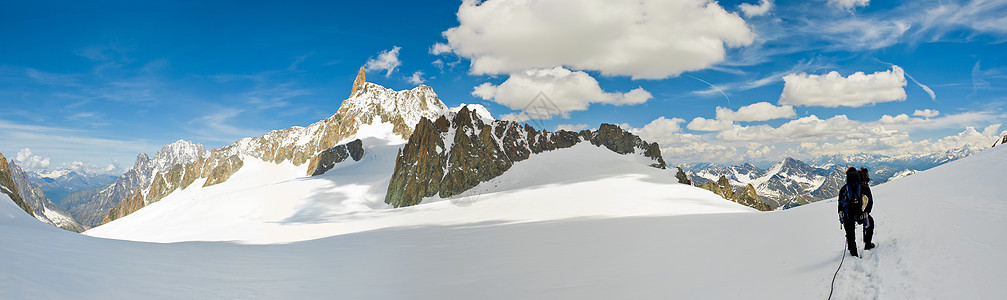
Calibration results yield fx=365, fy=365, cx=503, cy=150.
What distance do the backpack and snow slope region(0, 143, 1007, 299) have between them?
942 mm

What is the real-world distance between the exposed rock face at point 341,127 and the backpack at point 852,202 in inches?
5759

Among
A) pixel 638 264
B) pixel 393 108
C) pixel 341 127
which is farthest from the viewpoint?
pixel 341 127

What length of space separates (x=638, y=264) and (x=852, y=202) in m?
5.53

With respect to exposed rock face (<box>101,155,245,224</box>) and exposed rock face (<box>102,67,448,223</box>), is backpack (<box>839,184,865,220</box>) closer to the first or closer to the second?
exposed rock face (<box>102,67,448,223</box>)

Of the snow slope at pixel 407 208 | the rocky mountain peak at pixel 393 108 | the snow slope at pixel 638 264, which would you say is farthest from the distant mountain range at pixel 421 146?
the snow slope at pixel 638 264

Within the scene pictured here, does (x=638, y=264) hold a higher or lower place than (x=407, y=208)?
lower

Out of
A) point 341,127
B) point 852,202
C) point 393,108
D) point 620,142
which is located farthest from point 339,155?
point 852,202

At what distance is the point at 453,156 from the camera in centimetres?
7806

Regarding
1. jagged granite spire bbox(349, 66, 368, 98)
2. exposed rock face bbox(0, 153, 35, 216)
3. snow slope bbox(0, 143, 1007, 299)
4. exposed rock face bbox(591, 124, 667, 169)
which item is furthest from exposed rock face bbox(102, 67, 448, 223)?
snow slope bbox(0, 143, 1007, 299)

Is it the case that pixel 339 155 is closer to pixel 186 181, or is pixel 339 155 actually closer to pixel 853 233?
pixel 186 181

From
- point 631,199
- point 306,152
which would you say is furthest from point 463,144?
point 306,152

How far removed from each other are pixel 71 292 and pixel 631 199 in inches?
1399

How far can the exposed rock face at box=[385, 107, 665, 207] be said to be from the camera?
244 feet

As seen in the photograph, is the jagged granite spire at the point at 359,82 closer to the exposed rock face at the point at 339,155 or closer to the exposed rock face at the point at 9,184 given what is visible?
the exposed rock face at the point at 339,155
